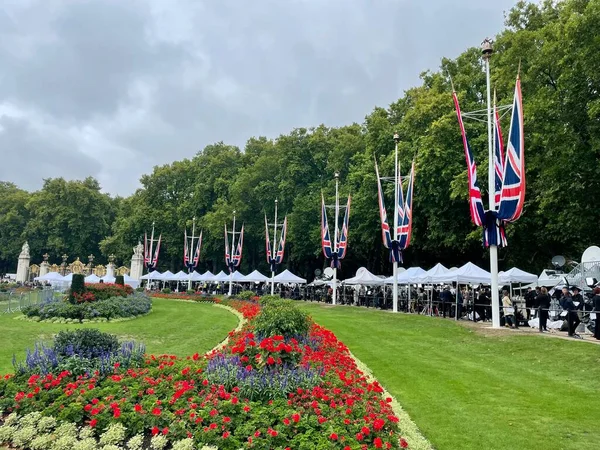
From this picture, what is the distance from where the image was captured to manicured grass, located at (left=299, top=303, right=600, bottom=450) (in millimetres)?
6934

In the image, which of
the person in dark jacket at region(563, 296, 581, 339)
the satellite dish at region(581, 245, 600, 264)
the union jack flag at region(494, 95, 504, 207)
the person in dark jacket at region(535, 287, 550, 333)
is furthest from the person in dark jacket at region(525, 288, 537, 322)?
the union jack flag at region(494, 95, 504, 207)

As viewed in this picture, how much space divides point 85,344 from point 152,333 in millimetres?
9744

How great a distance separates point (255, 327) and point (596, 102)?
18.0m

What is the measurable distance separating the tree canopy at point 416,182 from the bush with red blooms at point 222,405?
18.6 m

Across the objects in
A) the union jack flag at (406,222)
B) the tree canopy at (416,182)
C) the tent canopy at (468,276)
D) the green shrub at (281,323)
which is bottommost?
the green shrub at (281,323)

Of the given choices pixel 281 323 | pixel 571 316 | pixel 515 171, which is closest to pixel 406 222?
pixel 515 171

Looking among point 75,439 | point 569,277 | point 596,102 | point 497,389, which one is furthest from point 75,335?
point 569,277

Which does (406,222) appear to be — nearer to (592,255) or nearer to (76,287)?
(592,255)

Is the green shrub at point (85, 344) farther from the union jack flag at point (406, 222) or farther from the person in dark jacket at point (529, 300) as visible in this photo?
the union jack flag at point (406, 222)

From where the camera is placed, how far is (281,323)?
9.20 meters

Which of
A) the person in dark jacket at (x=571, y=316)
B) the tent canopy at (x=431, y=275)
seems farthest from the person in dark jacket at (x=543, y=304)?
the tent canopy at (x=431, y=275)

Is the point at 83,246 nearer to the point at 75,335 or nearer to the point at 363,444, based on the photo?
the point at 75,335

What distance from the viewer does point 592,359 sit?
11.9 m

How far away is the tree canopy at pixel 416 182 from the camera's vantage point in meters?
23.0
